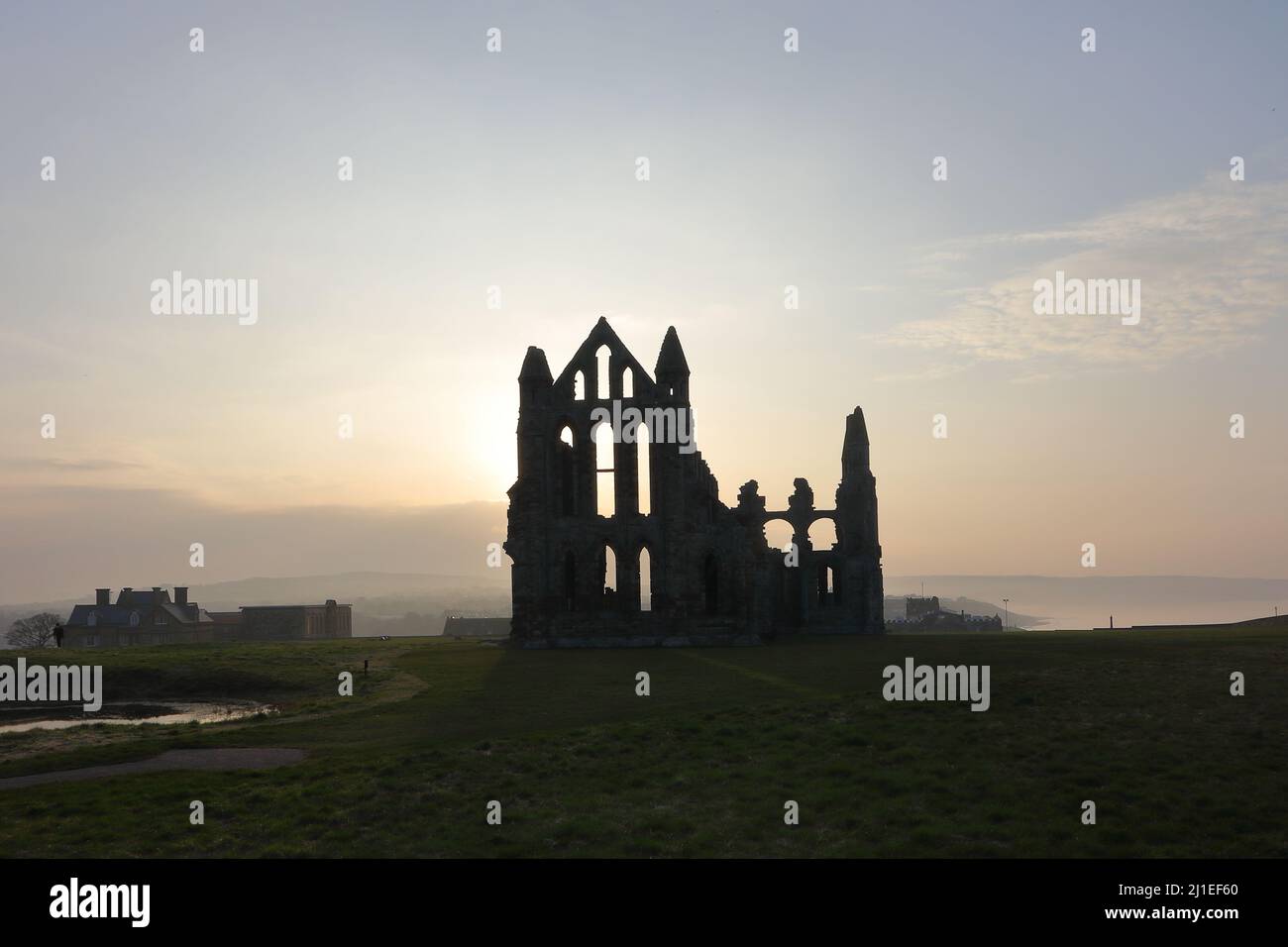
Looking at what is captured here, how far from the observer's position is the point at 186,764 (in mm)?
20219

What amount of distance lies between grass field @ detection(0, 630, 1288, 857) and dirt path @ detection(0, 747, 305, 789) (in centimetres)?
60

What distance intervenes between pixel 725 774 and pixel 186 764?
10727mm

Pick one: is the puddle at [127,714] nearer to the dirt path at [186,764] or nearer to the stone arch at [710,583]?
the dirt path at [186,764]

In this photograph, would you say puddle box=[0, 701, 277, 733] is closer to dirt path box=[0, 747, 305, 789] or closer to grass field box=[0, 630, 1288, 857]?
grass field box=[0, 630, 1288, 857]

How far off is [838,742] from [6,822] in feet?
47.4

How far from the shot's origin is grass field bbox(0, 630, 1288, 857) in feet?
47.9

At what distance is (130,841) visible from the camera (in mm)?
14648
